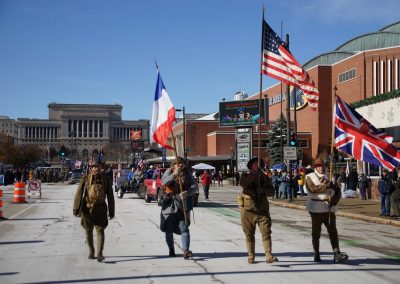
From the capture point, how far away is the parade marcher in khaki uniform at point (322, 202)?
9.35 metres

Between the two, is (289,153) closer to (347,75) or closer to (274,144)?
(274,144)

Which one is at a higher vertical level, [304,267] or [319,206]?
[319,206]

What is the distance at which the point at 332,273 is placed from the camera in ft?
28.0

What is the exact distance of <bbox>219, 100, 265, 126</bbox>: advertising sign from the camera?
7925 centimetres

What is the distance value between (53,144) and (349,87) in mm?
119244

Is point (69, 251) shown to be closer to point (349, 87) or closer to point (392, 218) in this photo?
point (392, 218)

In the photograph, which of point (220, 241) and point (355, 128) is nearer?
point (355, 128)

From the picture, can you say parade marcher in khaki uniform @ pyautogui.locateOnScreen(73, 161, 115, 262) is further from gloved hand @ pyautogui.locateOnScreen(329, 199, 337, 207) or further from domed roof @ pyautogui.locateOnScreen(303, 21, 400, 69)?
domed roof @ pyautogui.locateOnScreen(303, 21, 400, 69)

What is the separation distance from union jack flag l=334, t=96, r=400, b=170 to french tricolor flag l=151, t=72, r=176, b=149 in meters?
3.55

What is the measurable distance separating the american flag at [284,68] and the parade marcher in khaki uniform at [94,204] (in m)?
10.3

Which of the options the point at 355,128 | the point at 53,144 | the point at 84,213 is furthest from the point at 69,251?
the point at 53,144

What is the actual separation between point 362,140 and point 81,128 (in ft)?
559

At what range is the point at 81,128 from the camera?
176500 millimetres

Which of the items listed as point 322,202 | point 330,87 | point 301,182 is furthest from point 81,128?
point 322,202
